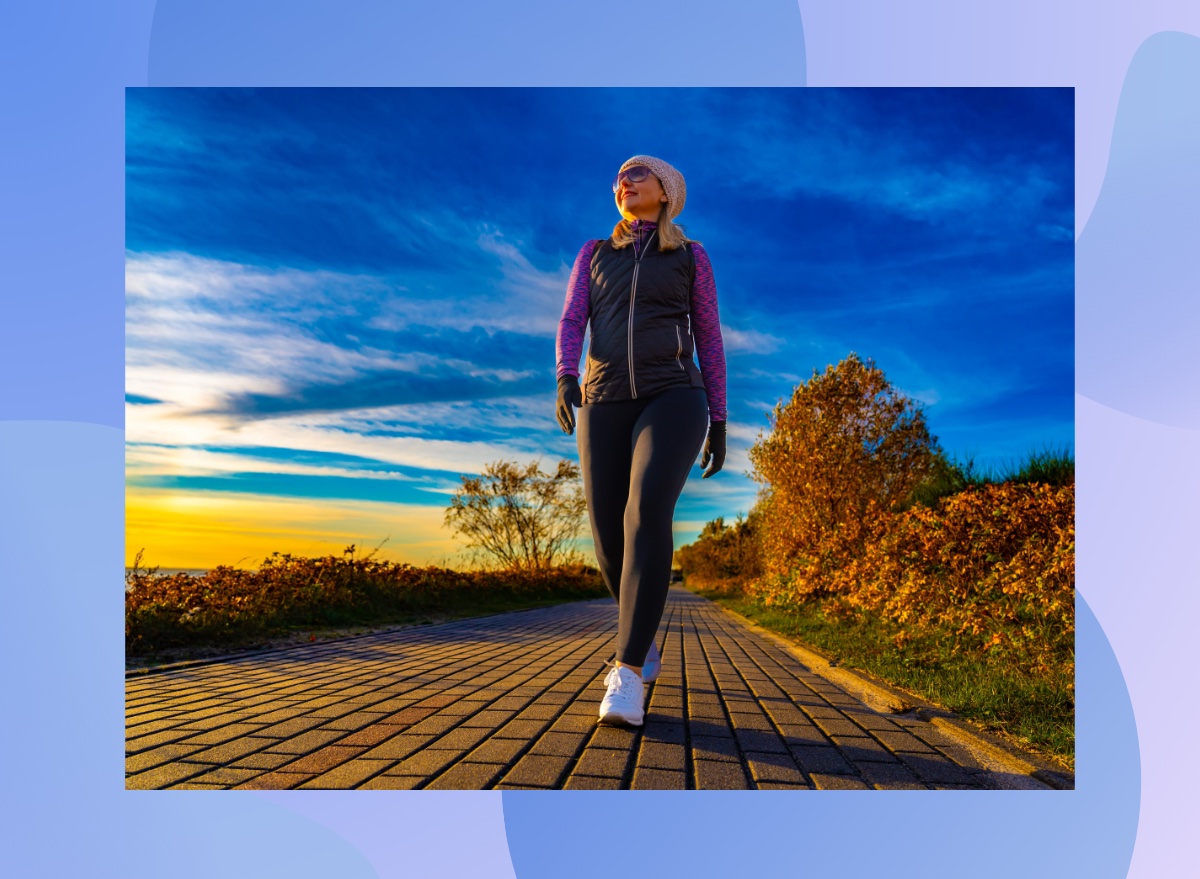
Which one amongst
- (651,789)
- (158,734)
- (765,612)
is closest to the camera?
(651,789)

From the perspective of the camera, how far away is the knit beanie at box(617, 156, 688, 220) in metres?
3.33

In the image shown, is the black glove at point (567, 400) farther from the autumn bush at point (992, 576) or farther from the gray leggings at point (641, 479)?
the autumn bush at point (992, 576)

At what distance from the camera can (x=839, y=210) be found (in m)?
4.56

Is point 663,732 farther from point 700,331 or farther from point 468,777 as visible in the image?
point 700,331

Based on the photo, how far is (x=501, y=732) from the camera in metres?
2.75

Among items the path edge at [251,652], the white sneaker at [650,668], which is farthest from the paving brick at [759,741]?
the path edge at [251,652]

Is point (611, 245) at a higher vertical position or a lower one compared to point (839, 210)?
lower

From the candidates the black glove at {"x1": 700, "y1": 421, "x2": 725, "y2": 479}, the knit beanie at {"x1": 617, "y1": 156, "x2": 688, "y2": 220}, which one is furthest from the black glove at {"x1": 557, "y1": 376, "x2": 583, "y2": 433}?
the knit beanie at {"x1": 617, "y1": 156, "x2": 688, "y2": 220}

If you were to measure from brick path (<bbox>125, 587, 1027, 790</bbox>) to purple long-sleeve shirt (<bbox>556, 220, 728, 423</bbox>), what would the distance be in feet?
4.42

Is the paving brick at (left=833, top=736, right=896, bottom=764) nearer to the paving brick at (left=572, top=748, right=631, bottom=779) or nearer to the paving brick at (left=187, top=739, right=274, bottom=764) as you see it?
the paving brick at (left=572, top=748, right=631, bottom=779)

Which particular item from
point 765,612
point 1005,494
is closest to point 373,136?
point 1005,494

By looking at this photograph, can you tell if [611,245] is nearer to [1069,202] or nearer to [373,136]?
[373,136]

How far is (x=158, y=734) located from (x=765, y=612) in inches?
369

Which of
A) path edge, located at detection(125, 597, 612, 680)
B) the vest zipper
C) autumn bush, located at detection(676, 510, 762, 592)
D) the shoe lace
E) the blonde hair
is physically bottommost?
autumn bush, located at detection(676, 510, 762, 592)
